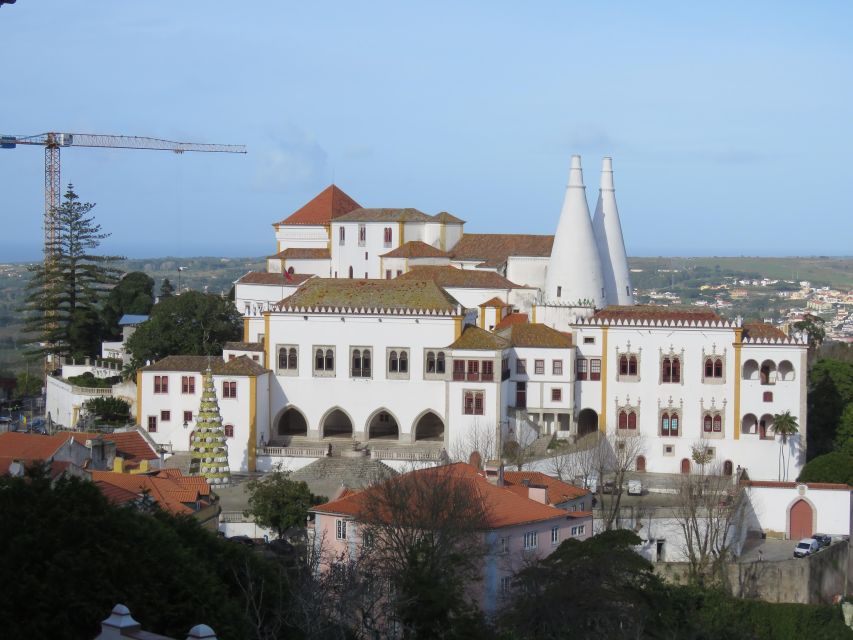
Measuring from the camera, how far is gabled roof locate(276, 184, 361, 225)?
237ft

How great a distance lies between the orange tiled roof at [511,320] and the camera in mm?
57781

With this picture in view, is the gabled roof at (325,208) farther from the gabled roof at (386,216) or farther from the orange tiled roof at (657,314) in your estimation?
the orange tiled roof at (657,314)

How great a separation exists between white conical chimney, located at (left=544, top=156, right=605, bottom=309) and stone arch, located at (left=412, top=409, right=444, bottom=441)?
604 centimetres

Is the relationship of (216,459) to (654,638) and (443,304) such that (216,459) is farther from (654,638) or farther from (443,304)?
(654,638)

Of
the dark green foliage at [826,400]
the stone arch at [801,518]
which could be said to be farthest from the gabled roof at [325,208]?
the stone arch at [801,518]

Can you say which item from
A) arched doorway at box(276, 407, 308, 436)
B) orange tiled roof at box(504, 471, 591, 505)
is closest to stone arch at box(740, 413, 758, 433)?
orange tiled roof at box(504, 471, 591, 505)

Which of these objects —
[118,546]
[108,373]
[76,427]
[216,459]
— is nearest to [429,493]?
[118,546]

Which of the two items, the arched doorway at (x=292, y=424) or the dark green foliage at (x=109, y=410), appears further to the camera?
the dark green foliage at (x=109, y=410)

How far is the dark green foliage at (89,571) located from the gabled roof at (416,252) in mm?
38948

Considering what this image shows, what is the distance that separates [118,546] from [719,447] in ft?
104

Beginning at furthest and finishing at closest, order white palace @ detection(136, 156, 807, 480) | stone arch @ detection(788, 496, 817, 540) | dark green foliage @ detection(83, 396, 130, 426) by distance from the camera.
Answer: dark green foliage @ detection(83, 396, 130, 426) → white palace @ detection(136, 156, 807, 480) → stone arch @ detection(788, 496, 817, 540)

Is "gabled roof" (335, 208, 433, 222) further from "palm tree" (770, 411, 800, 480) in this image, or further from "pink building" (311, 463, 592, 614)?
"pink building" (311, 463, 592, 614)

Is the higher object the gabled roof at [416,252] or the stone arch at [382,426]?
the gabled roof at [416,252]

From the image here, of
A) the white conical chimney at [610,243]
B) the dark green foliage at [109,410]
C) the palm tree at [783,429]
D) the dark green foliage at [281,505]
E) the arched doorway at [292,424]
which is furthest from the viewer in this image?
the white conical chimney at [610,243]
